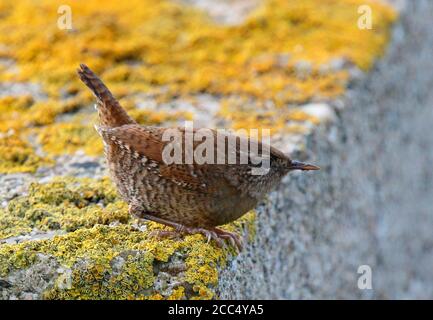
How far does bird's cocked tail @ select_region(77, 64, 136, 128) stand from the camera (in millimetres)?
3340

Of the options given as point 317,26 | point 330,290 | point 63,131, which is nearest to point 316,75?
point 317,26

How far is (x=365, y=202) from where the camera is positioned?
516 centimetres

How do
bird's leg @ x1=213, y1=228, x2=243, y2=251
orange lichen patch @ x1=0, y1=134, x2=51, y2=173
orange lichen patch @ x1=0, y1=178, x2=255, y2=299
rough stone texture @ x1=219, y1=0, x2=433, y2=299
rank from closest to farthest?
orange lichen patch @ x1=0, y1=178, x2=255, y2=299, bird's leg @ x1=213, y1=228, x2=243, y2=251, rough stone texture @ x1=219, y1=0, x2=433, y2=299, orange lichen patch @ x1=0, y1=134, x2=51, y2=173

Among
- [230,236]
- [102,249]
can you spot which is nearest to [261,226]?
[230,236]

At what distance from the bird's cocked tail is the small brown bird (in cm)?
13

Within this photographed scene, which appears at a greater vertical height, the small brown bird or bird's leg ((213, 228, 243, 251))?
the small brown bird

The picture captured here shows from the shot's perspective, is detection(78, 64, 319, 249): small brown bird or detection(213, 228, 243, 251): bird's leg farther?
detection(213, 228, 243, 251): bird's leg

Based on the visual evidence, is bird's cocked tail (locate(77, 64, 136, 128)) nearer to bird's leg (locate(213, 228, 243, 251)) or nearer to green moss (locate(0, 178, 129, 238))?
green moss (locate(0, 178, 129, 238))

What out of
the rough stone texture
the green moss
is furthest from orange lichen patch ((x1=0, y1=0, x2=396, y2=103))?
the green moss

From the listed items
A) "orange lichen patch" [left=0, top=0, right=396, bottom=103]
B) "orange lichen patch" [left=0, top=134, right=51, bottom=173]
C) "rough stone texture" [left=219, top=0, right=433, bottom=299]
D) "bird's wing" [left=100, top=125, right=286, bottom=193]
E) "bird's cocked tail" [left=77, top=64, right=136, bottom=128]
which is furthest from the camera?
"orange lichen patch" [left=0, top=0, right=396, bottom=103]

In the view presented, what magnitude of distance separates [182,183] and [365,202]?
8.10 feet

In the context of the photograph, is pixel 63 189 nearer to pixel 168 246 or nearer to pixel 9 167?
pixel 9 167

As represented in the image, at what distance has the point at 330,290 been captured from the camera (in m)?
4.52

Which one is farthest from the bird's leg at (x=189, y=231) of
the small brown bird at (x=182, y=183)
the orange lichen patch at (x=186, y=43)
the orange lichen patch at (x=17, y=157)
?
the orange lichen patch at (x=186, y=43)
